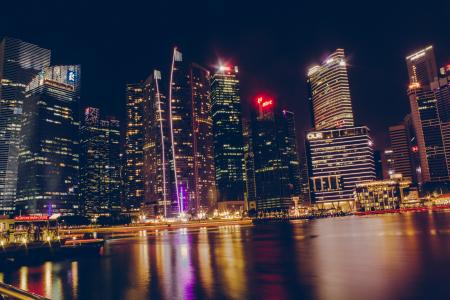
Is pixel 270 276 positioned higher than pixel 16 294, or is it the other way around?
pixel 16 294

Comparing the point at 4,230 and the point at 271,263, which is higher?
the point at 4,230

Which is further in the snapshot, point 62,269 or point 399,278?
point 62,269

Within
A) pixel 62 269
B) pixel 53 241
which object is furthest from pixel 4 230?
pixel 62 269

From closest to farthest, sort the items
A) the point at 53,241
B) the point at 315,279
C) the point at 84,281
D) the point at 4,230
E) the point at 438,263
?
1. the point at 315,279
2. the point at 438,263
3. the point at 84,281
4. the point at 53,241
5. the point at 4,230

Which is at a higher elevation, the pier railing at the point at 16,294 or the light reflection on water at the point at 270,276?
the pier railing at the point at 16,294

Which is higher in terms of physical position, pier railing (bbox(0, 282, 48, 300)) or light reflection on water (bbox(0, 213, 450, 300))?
pier railing (bbox(0, 282, 48, 300))

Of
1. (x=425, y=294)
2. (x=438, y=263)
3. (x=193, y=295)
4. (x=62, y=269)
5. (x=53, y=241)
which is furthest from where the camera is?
(x=53, y=241)

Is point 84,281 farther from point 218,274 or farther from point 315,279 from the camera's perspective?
point 315,279

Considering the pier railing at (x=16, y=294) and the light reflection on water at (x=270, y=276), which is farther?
the light reflection on water at (x=270, y=276)

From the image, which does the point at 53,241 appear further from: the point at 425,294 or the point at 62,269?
the point at 425,294

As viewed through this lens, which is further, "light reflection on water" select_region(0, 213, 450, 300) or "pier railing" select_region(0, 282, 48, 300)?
"light reflection on water" select_region(0, 213, 450, 300)

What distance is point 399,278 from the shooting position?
105 ft

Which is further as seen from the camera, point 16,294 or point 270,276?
point 270,276

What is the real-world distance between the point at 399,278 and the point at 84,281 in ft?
103
